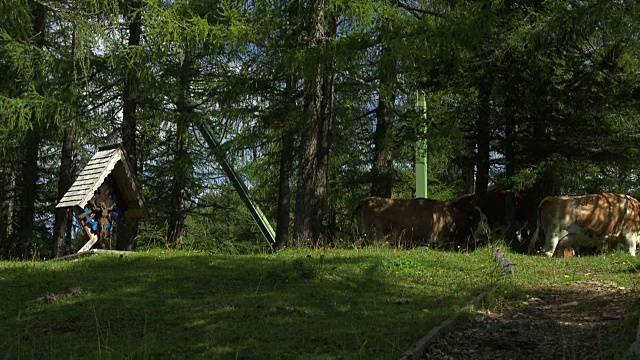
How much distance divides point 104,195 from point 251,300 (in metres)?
5.74

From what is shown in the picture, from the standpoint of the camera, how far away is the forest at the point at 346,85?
45.8ft

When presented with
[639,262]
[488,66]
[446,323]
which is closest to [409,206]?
[488,66]

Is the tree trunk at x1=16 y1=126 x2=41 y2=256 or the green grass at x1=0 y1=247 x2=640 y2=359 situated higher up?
the tree trunk at x1=16 y1=126 x2=41 y2=256

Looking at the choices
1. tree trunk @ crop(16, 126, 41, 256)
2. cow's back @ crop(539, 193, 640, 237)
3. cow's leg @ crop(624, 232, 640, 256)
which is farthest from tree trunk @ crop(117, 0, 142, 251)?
cow's leg @ crop(624, 232, 640, 256)

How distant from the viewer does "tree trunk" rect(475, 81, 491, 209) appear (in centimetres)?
1612

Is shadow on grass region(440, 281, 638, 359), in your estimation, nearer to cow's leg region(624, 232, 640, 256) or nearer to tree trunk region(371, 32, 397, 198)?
tree trunk region(371, 32, 397, 198)

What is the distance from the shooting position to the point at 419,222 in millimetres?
18031

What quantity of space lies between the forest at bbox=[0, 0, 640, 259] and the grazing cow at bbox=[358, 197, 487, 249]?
1.05 m

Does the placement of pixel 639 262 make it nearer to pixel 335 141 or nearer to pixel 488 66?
pixel 488 66

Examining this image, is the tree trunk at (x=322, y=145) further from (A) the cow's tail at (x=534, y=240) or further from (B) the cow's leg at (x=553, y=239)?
(B) the cow's leg at (x=553, y=239)

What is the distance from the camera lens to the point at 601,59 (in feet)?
51.9

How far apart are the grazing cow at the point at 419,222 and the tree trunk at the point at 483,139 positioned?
0.47 metres

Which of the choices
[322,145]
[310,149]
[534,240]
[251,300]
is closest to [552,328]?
[251,300]

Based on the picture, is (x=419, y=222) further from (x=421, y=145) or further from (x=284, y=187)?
(x=284, y=187)
